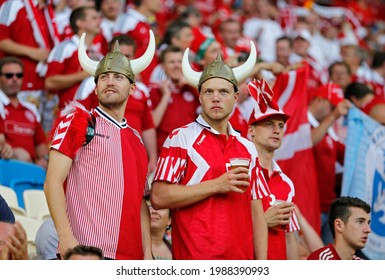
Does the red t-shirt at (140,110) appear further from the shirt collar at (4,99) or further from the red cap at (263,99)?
the red cap at (263,99)

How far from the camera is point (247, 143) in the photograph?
7.43 m

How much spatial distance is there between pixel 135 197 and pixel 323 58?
10.9 metres

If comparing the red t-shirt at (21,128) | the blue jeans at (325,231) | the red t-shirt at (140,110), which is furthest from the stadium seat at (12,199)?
the blue jeans at (325,231)

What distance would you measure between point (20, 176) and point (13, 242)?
3.37 metres

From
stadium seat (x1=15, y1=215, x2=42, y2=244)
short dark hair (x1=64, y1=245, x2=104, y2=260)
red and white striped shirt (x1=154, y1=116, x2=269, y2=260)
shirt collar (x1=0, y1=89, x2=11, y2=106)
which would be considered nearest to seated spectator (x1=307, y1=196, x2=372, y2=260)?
red and white striped shirt (x1=154, y1=116, x2=269, y2=260)

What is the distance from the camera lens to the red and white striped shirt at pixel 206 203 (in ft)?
23.0

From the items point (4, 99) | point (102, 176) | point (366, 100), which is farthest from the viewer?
point (366, 100)

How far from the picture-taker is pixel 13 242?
6.34 meters

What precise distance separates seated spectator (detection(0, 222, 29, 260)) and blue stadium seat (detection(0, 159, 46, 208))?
3.08m

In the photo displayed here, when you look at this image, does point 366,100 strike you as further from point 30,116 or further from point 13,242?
point 13,242

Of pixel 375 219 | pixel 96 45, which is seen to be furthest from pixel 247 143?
pixel 96 45

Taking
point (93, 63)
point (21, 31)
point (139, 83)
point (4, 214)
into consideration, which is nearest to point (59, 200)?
point (4, 214)

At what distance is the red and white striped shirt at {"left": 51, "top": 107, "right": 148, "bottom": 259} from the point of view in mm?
6867

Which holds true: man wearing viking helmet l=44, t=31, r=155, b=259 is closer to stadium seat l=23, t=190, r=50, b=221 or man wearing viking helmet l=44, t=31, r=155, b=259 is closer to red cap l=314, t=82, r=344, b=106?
stadium seat l=23, t=190, r=50, b=221
